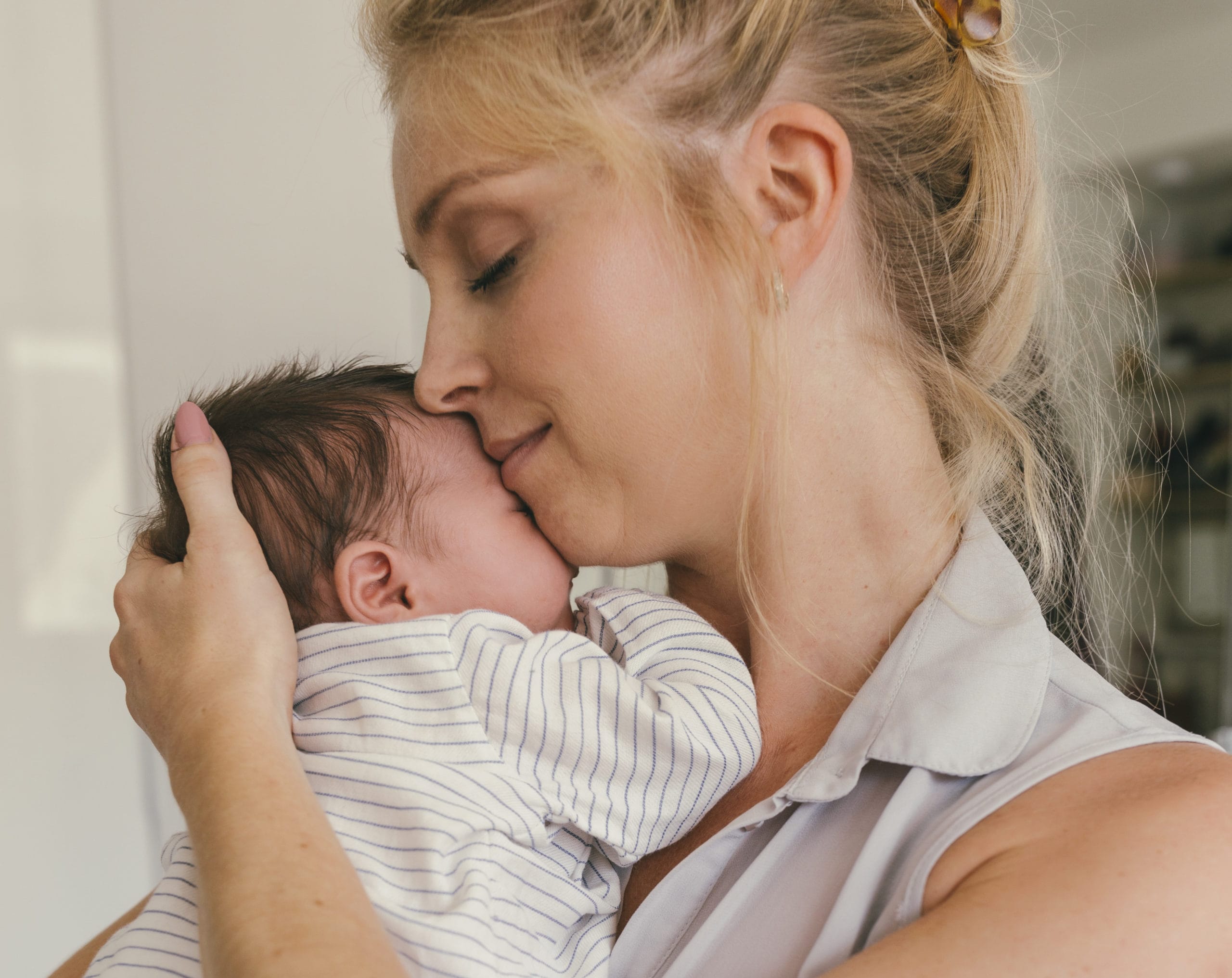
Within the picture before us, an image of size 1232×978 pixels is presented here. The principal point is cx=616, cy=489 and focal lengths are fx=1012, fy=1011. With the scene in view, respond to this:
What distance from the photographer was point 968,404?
3.79 ft

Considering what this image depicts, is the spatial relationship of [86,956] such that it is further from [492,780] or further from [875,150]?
[875,150]

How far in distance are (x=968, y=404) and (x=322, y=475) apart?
72 cm

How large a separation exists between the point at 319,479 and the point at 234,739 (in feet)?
0.96

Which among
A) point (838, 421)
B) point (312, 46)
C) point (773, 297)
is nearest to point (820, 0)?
point (773, 297)

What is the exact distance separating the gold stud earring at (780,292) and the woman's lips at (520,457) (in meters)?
0.28

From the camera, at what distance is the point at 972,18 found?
43.4 inches

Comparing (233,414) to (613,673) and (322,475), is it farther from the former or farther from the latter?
(613,673)

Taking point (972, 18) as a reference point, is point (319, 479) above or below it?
below

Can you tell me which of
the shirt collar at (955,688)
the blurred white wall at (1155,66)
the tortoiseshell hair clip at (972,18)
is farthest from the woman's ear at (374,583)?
the blurred white wall at (1155,66)

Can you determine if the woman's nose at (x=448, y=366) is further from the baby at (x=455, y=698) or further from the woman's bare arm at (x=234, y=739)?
the woman's bare arm at (x=234, y=739)

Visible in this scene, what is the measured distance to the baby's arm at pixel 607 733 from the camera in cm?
92

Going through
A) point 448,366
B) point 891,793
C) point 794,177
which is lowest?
point 891,793

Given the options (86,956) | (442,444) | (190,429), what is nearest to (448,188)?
(442,444)

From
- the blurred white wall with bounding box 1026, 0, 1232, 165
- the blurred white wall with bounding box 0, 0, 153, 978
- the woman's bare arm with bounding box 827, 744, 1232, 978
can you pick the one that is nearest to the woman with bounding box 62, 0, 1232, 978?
the woman's bare arm with bounding box 827, 744, 1232, 978
